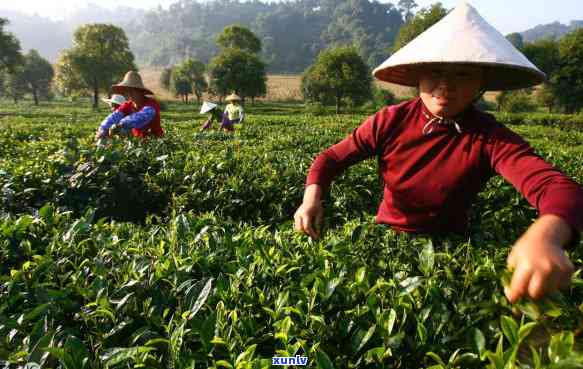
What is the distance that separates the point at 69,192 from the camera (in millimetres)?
3805

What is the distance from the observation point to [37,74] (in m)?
69.6

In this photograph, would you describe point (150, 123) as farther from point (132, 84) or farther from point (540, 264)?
point (540, 264)

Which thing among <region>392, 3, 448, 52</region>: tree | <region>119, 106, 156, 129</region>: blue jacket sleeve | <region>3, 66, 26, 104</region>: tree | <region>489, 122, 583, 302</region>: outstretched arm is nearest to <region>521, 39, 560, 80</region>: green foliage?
<region>392, 3, 448, 52</region>: tree

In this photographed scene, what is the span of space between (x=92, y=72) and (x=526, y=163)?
53.5 meters

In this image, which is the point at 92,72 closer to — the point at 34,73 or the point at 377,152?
the point at 34,73

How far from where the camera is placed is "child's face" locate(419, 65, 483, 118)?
1.92m

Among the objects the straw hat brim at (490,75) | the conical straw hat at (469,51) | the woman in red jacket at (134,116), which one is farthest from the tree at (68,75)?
the conical straw hat at (469,51)

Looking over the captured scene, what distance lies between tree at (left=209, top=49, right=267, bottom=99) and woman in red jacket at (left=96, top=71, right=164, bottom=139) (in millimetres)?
44258

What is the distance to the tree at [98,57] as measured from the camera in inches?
1816

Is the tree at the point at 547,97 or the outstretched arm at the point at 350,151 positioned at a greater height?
the tree at the point at 547,97

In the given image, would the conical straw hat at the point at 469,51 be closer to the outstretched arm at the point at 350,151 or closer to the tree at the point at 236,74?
the outstretched arm at the point at 350,151

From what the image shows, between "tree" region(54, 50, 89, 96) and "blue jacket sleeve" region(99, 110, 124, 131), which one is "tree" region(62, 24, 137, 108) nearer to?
"tree" region(54, 50, 89, 96)

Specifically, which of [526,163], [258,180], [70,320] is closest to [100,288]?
[70,320]

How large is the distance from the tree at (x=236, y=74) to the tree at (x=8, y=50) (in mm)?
22295
